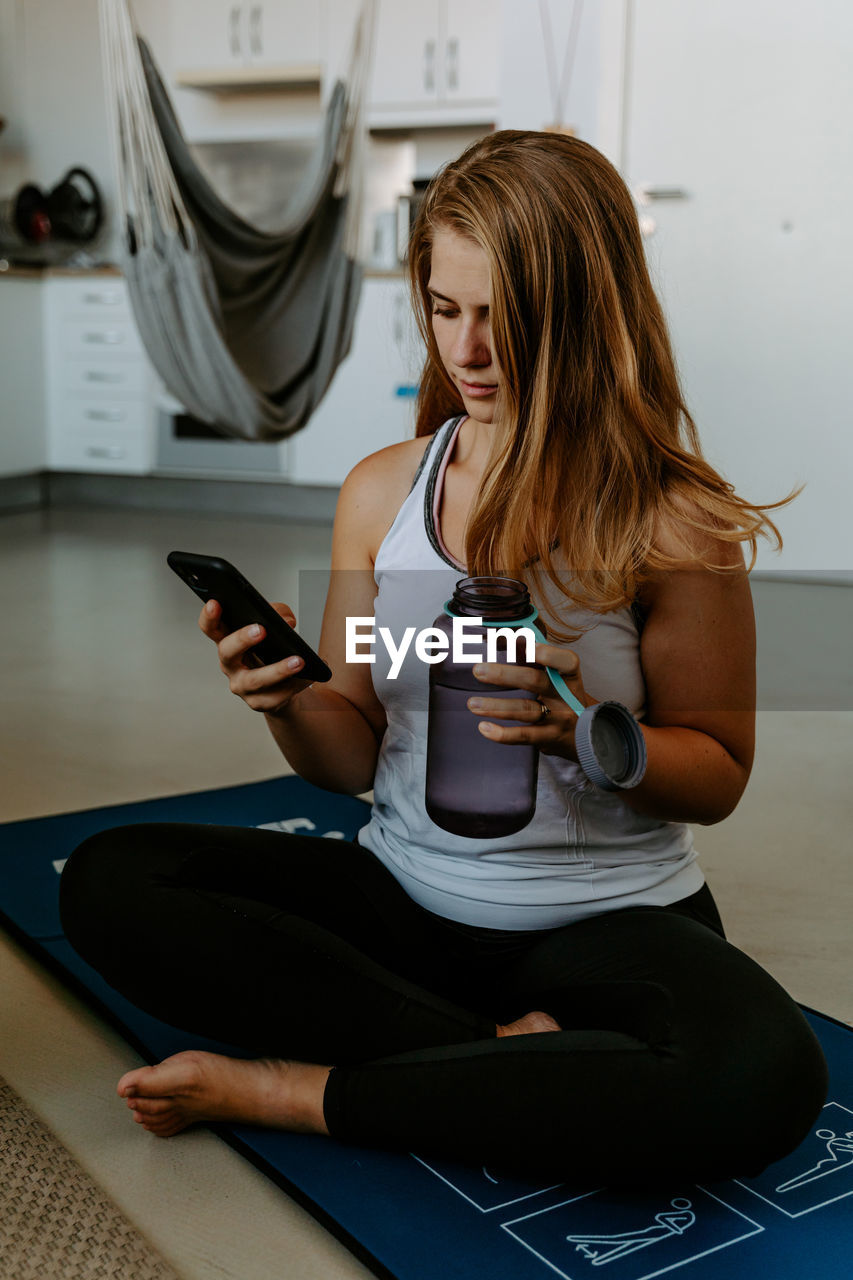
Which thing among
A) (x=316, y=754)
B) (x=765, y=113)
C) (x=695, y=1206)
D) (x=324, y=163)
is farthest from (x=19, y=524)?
(x=695, y=1206)

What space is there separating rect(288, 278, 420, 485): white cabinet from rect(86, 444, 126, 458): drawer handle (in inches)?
28.0

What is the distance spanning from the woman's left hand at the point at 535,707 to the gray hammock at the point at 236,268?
100.0 inches

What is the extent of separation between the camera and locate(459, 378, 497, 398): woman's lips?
100 cm

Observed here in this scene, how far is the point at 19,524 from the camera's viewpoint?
4355mm

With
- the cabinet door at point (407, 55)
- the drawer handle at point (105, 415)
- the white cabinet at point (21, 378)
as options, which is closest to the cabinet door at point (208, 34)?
the cabinet door at point (407, 55)

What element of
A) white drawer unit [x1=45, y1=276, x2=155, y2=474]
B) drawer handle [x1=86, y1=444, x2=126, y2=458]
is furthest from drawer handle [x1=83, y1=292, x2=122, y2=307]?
drawer handle [x1=86, y1=444, x2=126, y2=458]

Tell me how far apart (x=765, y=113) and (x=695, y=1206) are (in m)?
3.06

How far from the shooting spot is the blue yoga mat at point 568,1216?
842 millimetres

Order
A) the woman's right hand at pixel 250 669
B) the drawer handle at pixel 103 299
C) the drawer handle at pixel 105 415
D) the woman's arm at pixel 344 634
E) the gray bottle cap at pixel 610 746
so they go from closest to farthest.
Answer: the gray bottle cap at pixel 610 746
the woman's right hand at pixel 250 669
the woman's arm at pixel 344 634
the drawer handle at pixel 103 299
the drawer handle at pixel 105 415

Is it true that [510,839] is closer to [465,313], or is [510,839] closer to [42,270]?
[465,313]

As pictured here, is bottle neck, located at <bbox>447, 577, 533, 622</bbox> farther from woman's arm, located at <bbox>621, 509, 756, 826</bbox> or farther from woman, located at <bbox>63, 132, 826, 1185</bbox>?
woman's arm, located at <bbox>621, 509, 756, 826</bbox>

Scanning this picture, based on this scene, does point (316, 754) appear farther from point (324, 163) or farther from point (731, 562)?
point (324, 163)

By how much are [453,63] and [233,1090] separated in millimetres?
3999

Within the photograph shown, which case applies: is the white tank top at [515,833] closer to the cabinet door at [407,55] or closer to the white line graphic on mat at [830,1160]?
the white line graphic on mat at [830,1160]
